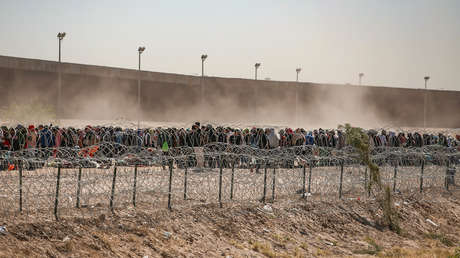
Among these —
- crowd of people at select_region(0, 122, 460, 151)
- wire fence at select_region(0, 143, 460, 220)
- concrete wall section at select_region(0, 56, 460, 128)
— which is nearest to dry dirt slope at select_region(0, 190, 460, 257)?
wire fence at select_region(0, 143, 460, 220)

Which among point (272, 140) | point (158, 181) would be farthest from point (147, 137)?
point (158, 181)

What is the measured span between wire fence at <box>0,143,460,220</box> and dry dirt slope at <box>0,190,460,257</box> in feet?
0.88

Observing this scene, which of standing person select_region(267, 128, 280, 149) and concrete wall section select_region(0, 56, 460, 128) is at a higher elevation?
concrete wall section select_region(0, 56, 460, 128)

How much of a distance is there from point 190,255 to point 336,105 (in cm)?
4648

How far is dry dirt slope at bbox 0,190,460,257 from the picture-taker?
7621 mm

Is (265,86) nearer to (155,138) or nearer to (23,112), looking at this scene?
(23,112)

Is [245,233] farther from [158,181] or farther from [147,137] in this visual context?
[147,137]

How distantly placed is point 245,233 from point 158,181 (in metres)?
1.72

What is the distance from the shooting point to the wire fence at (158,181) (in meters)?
8.30

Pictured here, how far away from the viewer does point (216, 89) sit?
4738cm

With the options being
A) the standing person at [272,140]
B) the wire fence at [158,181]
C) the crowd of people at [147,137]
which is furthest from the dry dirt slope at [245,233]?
the crowd of people at [147,137]

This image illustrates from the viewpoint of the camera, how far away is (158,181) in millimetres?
9227

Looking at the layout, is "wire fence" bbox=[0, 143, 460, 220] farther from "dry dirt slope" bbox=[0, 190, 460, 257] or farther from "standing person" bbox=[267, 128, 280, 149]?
"standing person" bbox=[267, 128, 280, 149]

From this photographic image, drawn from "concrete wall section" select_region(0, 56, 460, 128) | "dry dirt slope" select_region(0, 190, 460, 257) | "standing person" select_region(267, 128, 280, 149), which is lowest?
"dry dirt slope" select_region(0, 190, 460, 257)
